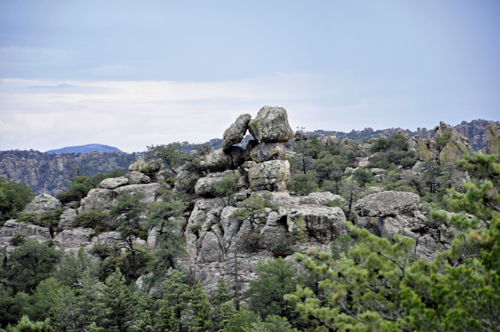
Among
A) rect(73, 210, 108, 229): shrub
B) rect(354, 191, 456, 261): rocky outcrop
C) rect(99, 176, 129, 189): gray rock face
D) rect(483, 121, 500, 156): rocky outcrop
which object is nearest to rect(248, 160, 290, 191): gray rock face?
rect(354, 191, 456, 261): rocky outcrop

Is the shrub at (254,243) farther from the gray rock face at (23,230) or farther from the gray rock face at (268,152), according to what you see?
the gray rock face at (23,230)

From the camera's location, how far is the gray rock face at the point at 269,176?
109ft

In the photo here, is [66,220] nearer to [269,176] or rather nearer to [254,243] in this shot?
[254,243]

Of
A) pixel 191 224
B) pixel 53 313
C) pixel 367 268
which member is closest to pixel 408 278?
pixel 367 268

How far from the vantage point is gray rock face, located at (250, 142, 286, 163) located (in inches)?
1374

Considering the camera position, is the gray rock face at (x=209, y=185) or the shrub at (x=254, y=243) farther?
the gray rock face at (x=209, y=185)

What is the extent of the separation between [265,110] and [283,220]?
46.8 feet

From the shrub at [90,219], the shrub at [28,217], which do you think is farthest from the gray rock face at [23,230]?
the shrub at [90,219]

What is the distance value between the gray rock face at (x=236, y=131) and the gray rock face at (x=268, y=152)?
120 inches

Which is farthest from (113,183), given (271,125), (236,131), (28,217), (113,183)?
(271,125)

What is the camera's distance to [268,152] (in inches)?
1374

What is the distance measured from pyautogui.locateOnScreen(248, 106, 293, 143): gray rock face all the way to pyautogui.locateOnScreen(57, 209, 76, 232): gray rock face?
2482 centimetres

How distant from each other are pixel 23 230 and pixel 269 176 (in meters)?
28.3

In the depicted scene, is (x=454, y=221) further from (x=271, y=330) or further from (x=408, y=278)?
(x=271, y=330)
